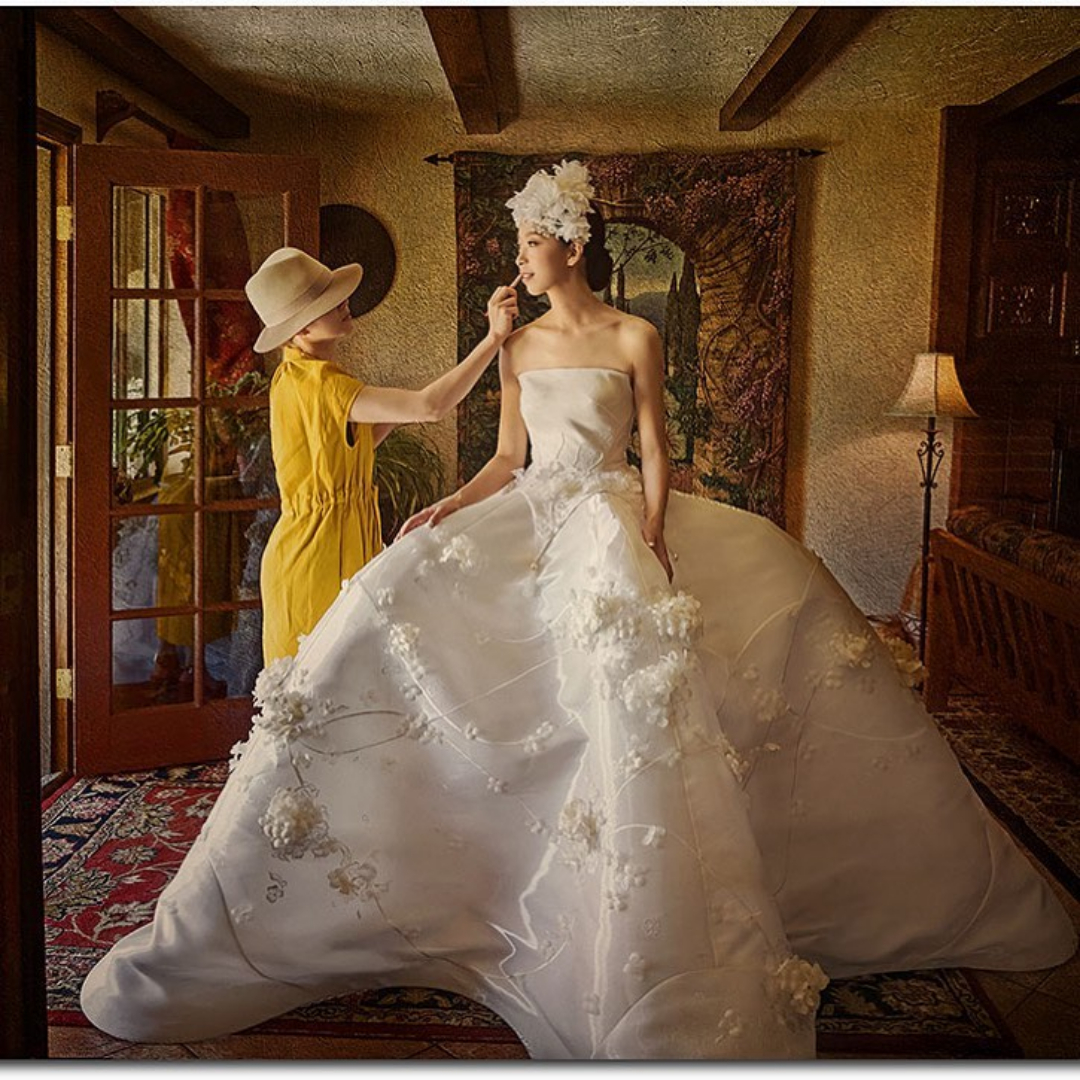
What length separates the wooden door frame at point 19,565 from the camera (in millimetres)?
1839

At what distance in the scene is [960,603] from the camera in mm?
2238

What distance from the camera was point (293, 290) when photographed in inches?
84.4

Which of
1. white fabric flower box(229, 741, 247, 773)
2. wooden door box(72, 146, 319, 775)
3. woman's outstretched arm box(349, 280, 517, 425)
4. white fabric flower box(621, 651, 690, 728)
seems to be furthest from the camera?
wooden door box(72, 146, 319, 775)

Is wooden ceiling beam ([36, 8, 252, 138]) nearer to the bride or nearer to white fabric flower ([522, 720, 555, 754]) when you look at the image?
the bride

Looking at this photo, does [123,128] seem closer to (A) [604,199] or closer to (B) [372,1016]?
(A) [604,199]

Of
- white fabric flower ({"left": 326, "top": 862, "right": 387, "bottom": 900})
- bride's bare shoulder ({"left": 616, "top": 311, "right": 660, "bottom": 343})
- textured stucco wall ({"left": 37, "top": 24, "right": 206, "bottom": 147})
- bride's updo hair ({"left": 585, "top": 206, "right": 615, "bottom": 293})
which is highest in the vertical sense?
textured stucco wall ({"left": 37, "top": 24, "right": 206, "bottom": 147})

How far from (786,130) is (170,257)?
4.01 feet

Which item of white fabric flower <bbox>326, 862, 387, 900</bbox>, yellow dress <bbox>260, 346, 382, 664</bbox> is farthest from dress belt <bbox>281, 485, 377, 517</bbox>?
white fabric flower <bbox>326, 862, 387, 900</bbox>

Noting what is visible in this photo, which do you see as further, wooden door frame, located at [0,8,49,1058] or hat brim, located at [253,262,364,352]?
hat brim, located at [253,262,364,352]

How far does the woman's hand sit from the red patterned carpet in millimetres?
1005

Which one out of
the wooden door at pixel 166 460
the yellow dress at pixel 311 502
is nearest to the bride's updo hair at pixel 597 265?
the yellow dress at pixel 311 502

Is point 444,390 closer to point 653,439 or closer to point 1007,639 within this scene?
point 653,439

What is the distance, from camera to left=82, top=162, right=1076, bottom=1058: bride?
80.9 inches

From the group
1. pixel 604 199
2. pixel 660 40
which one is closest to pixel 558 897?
pixel 604 199
